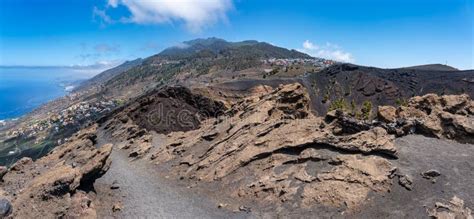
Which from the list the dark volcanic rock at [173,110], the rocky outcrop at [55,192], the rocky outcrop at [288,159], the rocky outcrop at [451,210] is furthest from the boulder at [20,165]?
the rocky outcrop at [451,210]

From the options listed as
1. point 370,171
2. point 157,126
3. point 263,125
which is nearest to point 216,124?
point 263,125

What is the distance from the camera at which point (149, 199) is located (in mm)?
31094

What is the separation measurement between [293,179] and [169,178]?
14.4 meters

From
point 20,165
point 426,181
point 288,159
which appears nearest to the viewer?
point 426,181

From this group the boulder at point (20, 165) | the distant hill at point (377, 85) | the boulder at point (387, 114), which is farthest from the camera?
the distant hill at point (377, 85)

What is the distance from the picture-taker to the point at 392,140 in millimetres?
28984

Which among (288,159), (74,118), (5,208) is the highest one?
(288,159)

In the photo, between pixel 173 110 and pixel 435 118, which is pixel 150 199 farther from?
pixel 173 110

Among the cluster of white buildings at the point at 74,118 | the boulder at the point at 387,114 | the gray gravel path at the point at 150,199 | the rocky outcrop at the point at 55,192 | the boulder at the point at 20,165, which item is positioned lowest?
the cluster of white buildings at the point at 74,118

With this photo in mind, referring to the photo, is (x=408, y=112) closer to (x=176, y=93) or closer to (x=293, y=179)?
(x=293, y=179)

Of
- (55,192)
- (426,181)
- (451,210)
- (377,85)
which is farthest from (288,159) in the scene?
(377,85)

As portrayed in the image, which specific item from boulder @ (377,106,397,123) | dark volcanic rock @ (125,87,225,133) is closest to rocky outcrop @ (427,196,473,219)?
boulder @ (377,106,397,123)

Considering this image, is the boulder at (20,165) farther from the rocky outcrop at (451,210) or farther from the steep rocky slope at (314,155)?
the rocky outcrop at (451,210)

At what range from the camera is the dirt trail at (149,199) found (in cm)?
2761
